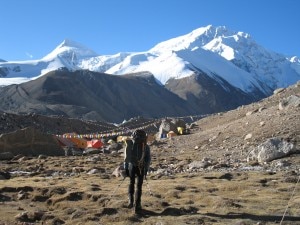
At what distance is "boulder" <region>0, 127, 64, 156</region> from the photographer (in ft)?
123

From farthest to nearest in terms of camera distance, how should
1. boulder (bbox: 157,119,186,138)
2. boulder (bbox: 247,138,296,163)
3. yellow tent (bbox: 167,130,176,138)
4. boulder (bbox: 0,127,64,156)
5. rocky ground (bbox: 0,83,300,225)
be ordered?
boulder (bbox: 157,119,186,138) < yellow tent (bbox: 167,130,176,138) < boulder (bbox: 0,127,64,156) < boulder (bbox: 247,138,296,163) < rocky ground (bbox: 0,83,300,225)

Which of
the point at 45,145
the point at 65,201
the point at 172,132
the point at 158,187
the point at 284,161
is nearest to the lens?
the point at 65,201

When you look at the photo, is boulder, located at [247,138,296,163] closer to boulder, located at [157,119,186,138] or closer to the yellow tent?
the yellow tent

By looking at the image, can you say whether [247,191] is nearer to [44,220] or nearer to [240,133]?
[44,220]

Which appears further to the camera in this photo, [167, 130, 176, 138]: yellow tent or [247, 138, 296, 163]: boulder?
[167, 130, 176, 138]: yellow tent

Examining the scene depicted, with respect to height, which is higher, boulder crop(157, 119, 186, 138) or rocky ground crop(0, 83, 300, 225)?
boulder crop(157, 119, 186, 138)

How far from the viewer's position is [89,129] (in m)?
88.5

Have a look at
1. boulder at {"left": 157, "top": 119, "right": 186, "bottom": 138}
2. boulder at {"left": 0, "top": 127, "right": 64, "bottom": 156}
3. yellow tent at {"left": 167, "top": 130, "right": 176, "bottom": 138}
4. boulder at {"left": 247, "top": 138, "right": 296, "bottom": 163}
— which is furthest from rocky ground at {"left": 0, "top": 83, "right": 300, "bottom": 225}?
boulder at {"left": 157, "top": 119, "right": 186, "bottom": 138}

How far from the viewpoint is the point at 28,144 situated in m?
38.7

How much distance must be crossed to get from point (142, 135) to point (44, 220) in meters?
3.45

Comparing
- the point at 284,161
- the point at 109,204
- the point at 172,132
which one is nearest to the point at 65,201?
the point at 109,204

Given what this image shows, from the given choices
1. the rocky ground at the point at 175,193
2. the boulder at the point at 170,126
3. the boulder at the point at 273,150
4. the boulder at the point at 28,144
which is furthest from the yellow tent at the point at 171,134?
the boulder at the point at 273,150

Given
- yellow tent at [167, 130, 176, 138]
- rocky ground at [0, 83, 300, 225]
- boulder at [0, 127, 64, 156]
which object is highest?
yellow tent at [167, 130, 176, 138]

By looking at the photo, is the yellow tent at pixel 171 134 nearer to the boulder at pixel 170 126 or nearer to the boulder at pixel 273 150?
the boulder at pixel 170 126
